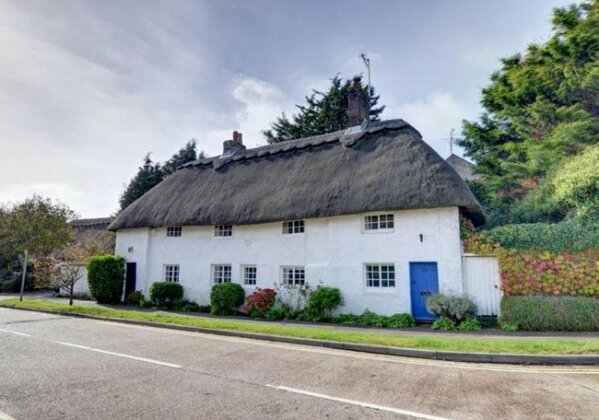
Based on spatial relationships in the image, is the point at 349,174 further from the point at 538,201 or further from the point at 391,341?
the point at 538,201

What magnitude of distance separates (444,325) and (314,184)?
25.6 feet

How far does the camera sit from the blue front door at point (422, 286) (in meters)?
12.5

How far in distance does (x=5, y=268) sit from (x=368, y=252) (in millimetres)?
29338

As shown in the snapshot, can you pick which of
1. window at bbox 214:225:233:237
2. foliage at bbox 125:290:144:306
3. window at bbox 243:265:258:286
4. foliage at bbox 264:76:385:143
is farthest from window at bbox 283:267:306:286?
foliage at bbox 264:76:385:143

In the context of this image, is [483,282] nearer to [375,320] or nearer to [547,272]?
[547,272]

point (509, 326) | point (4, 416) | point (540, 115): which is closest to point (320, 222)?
point (509, 326)

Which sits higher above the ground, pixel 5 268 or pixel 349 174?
pixel 349 174

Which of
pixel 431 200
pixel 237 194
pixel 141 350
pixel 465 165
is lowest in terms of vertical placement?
pixel 141 350

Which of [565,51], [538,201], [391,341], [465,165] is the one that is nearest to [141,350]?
[391,341]

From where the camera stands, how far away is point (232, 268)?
55.9ft

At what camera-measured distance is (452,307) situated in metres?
11.4

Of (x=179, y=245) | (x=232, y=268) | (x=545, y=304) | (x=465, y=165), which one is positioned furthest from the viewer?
(x=465, y=165)

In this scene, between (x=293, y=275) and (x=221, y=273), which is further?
(x=221, y=273)

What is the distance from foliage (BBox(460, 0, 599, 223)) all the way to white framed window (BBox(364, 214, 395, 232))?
7493mm
